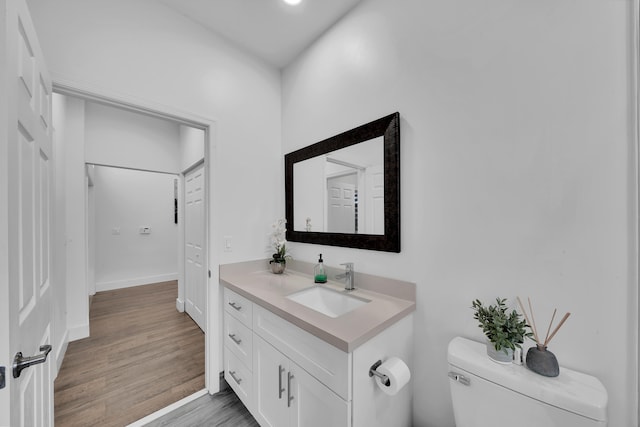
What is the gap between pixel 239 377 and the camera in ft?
5.23

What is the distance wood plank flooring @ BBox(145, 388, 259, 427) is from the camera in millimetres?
1461

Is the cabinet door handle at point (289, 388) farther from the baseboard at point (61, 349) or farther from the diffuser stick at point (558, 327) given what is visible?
the baseboard at point (61, 349)

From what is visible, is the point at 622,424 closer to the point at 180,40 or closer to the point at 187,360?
the point at 187,360

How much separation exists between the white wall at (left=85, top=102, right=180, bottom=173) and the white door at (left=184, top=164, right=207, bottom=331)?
50 cm

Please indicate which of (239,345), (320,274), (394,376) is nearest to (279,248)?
(320,274)

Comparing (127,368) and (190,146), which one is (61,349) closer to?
(127,368)

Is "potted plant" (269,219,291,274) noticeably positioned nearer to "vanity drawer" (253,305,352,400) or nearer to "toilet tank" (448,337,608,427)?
"vanity drawer" (253,305,352,400)

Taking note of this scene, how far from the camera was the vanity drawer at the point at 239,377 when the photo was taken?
1.46 meters

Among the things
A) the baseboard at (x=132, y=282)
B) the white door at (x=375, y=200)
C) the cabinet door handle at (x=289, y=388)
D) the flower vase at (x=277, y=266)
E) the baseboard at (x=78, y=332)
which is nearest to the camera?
the cabinet door handle at (x=289, y=388)

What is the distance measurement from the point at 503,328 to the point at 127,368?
271 cm

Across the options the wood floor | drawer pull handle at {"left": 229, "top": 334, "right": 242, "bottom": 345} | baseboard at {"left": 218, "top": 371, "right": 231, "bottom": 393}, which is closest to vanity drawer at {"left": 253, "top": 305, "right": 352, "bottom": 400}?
drawer pull handle at {"left": 229, "top": 334, "right": 242, "bottom": 345}

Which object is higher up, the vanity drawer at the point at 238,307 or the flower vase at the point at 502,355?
the flower vase at the point at 502,355

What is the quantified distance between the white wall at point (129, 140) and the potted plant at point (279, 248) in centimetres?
216

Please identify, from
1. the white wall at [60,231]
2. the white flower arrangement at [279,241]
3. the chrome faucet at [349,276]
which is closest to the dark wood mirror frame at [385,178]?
the chrome faucet at [349,276]
